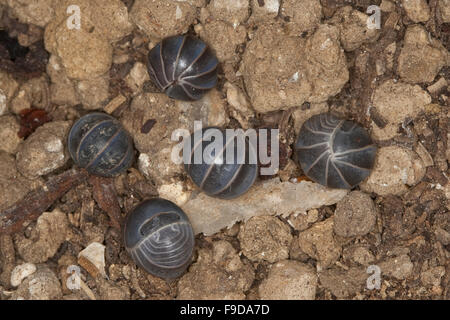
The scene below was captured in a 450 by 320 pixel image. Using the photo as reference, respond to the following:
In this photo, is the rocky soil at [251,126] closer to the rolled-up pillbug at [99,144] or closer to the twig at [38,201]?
the twig at [38,201]

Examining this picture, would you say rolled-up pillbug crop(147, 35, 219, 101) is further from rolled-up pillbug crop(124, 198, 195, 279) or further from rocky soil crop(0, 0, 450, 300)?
rolled-up pillbug crop(124, 198, 195, 279)

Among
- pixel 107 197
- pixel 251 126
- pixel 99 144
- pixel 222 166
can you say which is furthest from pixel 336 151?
pixel 107 197

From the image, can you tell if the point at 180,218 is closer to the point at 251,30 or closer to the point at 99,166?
the point at 99,166

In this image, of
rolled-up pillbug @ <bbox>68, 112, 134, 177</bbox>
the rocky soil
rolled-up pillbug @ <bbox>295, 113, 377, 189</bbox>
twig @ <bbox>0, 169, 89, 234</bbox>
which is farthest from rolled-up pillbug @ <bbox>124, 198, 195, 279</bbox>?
rolled-up pillbug @ <bbox>295, 113, 377, 189</bbox>

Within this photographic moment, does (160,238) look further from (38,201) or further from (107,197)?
(38,201)

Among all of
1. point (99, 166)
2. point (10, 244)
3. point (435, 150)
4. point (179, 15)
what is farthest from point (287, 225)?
point (10, 244)

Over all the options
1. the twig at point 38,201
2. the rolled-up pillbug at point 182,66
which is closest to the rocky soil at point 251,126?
the twig at point 38,201
